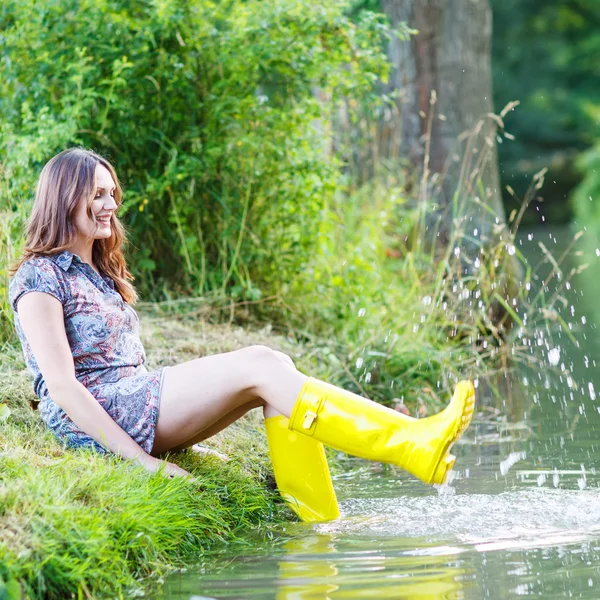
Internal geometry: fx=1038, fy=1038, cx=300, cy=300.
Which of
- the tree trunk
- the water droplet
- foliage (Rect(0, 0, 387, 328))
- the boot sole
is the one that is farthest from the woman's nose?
the tree trunk

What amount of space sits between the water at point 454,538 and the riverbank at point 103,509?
14cm

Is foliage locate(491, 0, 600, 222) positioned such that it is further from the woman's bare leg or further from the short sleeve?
the short sleeve

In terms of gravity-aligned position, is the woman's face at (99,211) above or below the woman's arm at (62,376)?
above

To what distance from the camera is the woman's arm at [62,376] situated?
3510 millimetres

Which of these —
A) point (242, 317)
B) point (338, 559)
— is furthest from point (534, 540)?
point (242, 317)

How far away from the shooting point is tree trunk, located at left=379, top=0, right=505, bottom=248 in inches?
322

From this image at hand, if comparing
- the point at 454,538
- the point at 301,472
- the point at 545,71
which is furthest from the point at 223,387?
the point at 545,71

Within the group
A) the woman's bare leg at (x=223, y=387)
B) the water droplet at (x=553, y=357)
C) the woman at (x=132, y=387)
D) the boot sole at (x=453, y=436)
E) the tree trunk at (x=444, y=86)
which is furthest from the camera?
the tree trunk at (x=444, y=86)

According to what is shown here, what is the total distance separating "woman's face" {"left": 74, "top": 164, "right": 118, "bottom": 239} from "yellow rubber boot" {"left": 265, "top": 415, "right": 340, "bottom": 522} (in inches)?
36.5

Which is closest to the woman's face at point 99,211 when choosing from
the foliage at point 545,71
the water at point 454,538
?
the water at point 454,538

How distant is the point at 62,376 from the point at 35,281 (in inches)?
14.1

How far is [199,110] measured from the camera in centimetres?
641

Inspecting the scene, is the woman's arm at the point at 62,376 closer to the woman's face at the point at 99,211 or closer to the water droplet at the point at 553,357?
the woman's face at the point at 99,211

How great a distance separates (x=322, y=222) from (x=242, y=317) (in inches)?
33.7
